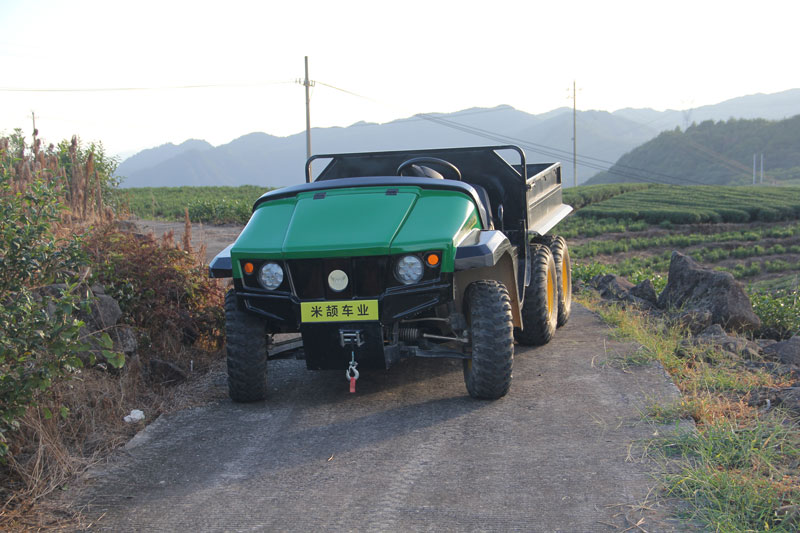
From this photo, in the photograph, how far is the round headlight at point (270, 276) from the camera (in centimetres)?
492

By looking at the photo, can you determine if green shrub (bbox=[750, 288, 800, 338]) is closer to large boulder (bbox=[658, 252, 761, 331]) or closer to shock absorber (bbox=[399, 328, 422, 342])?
large boulder (bbox=[658, 252, 761, 331])

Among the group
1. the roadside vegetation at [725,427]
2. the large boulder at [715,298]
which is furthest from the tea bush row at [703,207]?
the large boulder at [715,298]

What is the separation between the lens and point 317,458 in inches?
167

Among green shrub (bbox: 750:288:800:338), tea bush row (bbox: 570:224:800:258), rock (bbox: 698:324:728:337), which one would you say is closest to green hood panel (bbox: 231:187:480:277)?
rock (bbox: 698:324:728:337)

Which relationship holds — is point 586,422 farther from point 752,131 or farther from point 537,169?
point 752,131

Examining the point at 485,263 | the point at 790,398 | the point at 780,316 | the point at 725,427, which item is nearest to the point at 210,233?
the point at 780,316

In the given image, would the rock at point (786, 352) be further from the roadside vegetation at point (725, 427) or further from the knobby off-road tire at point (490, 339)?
the knobby off-road tire at point (490, 339)

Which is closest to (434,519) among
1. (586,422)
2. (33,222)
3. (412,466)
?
(412,466)

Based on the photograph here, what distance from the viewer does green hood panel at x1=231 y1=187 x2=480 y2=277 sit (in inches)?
186

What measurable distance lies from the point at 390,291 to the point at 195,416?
1.68m

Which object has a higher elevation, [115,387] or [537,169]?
[537,169]

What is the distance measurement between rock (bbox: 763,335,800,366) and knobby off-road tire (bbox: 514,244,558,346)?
1.93 metres

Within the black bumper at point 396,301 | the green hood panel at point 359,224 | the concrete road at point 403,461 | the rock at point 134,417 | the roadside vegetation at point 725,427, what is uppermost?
the green hood panel at point 359,224

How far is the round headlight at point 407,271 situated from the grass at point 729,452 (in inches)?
66.5
